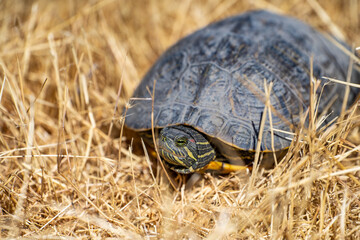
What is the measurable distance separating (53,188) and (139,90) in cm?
119

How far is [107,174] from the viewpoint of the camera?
2836 mm

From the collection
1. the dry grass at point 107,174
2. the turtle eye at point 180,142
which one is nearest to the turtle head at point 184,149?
the turtle eye at point 180,142

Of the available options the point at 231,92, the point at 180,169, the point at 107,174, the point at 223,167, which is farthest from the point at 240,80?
the point at 107,174

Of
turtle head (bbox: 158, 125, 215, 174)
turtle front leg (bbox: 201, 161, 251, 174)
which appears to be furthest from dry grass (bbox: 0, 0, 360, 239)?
turtle head (bbox: 158, 125, 215, 174)

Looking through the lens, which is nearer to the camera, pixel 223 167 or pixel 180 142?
pixel 180 142

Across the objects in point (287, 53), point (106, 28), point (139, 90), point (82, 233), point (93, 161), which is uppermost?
point (106, 28)

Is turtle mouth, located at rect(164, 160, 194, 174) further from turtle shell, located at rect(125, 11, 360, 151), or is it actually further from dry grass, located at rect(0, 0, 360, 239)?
turtle shell, located at rect(125, 11, 360, 151)

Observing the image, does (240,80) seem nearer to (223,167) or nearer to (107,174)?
(223,167)

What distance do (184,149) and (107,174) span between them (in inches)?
35.7

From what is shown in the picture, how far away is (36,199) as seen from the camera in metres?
2.40

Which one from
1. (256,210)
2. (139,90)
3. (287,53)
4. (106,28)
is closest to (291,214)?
(256,210)

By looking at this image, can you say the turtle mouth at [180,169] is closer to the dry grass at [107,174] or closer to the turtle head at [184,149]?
the turtle head at [184,149]

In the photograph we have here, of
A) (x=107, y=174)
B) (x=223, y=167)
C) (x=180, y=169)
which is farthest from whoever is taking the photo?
(x=107, y=174)

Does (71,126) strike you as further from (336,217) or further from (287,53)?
(336,217)
